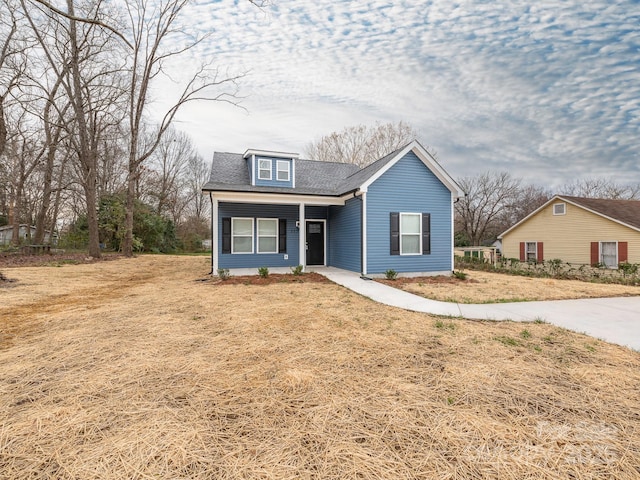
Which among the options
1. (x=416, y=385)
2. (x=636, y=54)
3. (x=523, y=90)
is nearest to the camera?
(x=416, y=385)

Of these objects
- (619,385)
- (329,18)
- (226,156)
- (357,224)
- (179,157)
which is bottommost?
(619,385)

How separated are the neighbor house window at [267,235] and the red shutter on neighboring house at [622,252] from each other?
57.6 feet

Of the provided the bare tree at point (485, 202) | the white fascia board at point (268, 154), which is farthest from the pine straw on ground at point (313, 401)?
the bare tree at point (485, 202)

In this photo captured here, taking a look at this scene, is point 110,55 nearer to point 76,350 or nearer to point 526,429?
point 76,350

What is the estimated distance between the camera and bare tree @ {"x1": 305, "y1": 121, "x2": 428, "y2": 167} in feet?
83.0

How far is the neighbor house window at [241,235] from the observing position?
11.6 meters

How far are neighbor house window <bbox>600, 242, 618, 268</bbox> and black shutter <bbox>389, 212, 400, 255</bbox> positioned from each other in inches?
516

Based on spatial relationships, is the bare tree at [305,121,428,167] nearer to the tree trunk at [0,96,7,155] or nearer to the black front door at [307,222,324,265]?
the black front door at [307,222,324,265]

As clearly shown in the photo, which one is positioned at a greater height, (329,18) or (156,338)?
(329,18)

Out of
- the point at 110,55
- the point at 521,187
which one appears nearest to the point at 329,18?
the point at 110,55

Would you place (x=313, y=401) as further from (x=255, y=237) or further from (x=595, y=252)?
(x=595, y=252)

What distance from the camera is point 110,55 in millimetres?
16484

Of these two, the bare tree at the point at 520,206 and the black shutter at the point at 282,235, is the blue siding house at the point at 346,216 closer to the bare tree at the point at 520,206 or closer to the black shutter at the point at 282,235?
the black shutter at the point at 282,235

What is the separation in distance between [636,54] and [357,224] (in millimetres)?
11479
